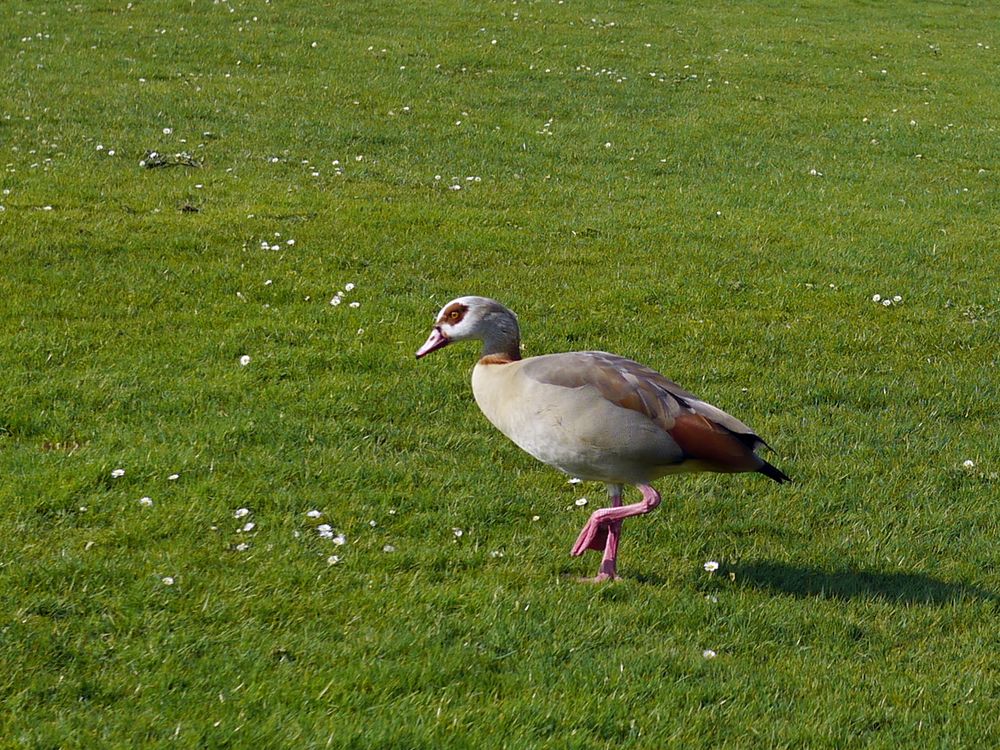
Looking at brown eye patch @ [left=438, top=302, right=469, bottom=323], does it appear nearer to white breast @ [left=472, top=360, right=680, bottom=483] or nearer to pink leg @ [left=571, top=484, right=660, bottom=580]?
white breast @ [left=472, top=360, right=680, bottom=483]

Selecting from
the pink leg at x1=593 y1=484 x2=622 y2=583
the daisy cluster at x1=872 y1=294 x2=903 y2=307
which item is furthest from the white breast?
the daisy cluster at x1=872 y1=294 x2=903 y2=307

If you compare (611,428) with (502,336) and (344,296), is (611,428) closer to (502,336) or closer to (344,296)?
(502,336)

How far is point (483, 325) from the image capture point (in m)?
7.36

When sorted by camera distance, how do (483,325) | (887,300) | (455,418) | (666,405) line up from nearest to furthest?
1. (666,405)
2. (483,325)
3. (455,418)
4. (887,300)

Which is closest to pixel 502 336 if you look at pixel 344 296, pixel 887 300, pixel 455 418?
pixel 455 418

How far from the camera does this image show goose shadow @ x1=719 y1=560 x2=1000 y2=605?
682 cm

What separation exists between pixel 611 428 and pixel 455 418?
8.61 ft

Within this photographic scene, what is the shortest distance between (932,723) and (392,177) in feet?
39.0

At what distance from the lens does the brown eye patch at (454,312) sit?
7.38 metres

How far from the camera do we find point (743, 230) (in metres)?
14.7

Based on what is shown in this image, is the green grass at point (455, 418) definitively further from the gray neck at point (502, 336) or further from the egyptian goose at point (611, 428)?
the gray neck at point (502, 336)

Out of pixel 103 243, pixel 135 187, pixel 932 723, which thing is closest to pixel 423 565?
pixel 932 723

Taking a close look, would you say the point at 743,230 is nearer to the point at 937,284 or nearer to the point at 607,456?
the point at 937,284

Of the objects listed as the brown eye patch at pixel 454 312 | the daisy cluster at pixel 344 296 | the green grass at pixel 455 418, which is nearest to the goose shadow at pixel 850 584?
the green grass at pixel 455 418
